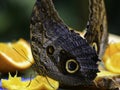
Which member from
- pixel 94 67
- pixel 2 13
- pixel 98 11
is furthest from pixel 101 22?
pixel 2 13

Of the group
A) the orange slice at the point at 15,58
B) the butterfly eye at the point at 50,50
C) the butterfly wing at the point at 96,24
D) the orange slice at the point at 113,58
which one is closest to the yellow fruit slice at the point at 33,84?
the butterfly eye at the point at 50,50

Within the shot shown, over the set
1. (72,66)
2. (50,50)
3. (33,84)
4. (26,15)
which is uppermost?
(26,15)

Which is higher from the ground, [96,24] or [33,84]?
[96,24]

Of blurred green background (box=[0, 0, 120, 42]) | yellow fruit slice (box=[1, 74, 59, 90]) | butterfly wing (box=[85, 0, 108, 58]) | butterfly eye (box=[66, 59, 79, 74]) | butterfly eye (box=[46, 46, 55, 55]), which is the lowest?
yellow fruit slice (box=[1, 74, 59, 90])

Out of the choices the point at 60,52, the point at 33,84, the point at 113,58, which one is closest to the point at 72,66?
the point at 60,52

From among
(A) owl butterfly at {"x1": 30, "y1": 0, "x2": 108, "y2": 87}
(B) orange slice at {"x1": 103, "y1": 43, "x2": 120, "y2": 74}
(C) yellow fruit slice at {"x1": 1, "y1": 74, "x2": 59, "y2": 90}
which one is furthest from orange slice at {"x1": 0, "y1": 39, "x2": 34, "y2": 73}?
(B) orange slice at {"x1": 103, "y1": 43, "x2": 120, "y2": 74}

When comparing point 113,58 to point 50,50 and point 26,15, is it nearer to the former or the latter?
point 50,50

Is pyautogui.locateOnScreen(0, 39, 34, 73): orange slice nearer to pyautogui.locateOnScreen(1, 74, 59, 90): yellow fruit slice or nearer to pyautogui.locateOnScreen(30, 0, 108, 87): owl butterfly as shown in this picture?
pyautogui.locateOnScreen(1, 74, 59, 90): yellow fruit slice
